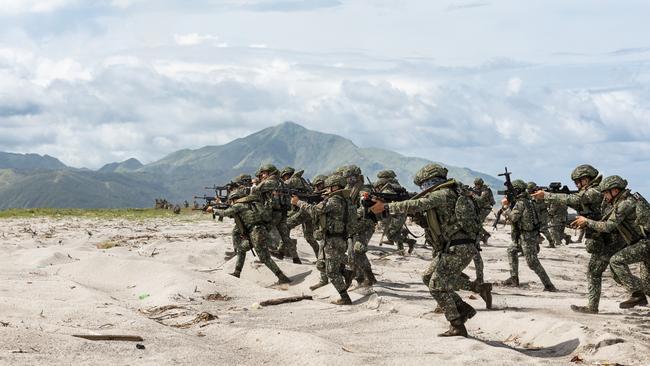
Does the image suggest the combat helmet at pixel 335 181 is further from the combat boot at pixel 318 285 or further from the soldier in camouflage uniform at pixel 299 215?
the soldier in camouflage uniform at pixel 299 215

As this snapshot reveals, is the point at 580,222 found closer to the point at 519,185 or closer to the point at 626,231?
the point at 626,231

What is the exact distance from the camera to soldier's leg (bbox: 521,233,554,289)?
1586 centimetres

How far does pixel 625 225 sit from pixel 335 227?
4801 mm

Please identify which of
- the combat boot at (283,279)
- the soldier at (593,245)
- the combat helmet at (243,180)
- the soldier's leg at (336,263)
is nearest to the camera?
the soldier at (593,245)

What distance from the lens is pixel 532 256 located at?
1586cm

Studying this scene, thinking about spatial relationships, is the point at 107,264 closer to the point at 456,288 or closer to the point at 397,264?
the point at 397,264

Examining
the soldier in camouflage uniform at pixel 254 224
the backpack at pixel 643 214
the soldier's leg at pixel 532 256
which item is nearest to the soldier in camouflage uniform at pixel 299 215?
the soldier in camouflage uniform at pixel 254 224

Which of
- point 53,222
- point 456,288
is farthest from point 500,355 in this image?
point 53,222

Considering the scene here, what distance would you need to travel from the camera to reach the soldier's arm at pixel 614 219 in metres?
11.3

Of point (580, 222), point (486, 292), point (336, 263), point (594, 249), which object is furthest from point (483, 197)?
point (580, 222)

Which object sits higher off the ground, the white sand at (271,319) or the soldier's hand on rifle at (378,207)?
the soldier's hand on rifle at (378,207)

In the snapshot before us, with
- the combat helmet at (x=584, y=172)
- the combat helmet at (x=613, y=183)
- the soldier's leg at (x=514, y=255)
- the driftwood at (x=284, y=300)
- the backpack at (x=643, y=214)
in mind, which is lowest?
the driftwood at (x=284, y=300)

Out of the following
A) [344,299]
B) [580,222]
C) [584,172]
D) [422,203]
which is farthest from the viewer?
[344,299]

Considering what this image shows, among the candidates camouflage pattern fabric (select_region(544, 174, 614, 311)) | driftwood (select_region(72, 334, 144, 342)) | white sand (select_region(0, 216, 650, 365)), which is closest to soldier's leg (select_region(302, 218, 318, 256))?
white sand (select_region(0, 216, 650, 365))
